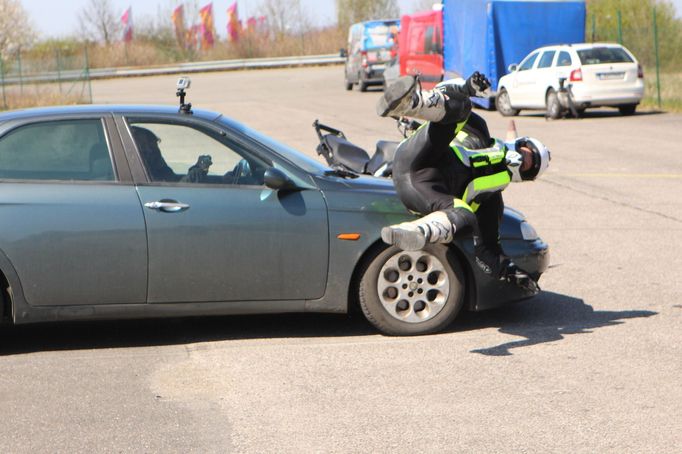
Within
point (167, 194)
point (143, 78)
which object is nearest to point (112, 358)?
point (167, 194)

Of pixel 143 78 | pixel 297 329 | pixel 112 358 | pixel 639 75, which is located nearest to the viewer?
pixel 112 358

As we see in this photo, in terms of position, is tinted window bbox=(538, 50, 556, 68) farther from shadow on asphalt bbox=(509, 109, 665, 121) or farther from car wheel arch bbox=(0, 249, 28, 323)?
car wheel arch bbox=(0, 249, 28, 323)

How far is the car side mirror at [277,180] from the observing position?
6602mm

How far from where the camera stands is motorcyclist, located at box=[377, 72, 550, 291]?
639cm

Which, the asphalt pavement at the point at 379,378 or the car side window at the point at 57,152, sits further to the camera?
the car side window at the point at 57,152

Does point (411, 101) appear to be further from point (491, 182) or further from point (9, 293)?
point (9, 293)

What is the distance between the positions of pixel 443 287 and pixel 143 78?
1970 inches

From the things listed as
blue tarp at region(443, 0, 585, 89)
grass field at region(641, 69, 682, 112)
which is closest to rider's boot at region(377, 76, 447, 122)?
grass field at region(641, 69, 682, 112)

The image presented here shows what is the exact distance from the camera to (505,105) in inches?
1060

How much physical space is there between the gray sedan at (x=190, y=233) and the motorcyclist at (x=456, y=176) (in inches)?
6.7

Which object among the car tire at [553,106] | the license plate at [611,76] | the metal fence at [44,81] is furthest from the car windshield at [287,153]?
the metal fence at [44,81]

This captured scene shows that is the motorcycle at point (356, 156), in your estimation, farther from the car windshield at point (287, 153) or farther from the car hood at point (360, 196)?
the car hood at point (360, 196)

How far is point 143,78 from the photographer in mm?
55188

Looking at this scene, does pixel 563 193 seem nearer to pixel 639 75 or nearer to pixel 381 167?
pixel 381 167
